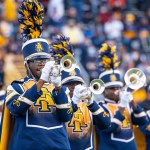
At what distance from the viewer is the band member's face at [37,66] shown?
22.8ft

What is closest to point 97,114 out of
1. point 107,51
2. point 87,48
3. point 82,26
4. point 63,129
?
point 63,129

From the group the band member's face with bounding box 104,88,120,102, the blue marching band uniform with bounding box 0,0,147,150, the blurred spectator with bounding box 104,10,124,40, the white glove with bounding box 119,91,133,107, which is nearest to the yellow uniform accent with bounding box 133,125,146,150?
the band member's face with bounding box 104,88,120,102

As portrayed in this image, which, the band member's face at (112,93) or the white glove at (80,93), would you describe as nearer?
the white glove at (80,93)

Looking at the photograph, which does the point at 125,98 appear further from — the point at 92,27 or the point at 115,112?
the point at 92,27

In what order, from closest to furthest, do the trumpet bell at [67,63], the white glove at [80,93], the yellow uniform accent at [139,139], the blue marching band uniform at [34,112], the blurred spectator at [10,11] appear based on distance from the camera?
the blue marching band uniform at [34,112] → the trumpet bell at [67,63] → the white glove at [80,93] → the yellow uniform accent at [139,139] → the blurred spectator at [10,11]

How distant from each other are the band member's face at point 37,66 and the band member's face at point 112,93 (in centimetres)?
231

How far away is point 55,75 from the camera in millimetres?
6590

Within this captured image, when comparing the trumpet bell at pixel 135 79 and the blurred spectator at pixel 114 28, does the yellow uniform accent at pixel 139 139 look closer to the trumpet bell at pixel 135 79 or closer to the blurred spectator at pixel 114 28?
the trumpet bell at pixel 135 79

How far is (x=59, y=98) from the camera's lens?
6.75 meters

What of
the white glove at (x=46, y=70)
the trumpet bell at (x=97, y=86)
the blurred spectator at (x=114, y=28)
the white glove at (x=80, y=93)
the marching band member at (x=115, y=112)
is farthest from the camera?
the blurred spectator at (x=114, y=28)

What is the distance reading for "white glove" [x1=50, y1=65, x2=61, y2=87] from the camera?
6.55 m

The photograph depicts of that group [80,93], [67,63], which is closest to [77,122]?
[80,93]

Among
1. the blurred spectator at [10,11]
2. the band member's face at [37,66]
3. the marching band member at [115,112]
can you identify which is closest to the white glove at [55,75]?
the band member's face at [37,66]

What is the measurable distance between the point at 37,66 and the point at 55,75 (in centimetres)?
41
